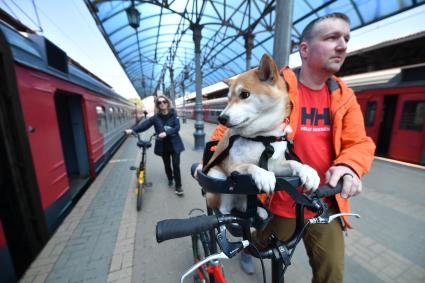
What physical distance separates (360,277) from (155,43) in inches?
795

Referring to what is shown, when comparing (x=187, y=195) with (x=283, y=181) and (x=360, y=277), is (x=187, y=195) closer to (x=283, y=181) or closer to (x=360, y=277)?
(x=360, y=277)

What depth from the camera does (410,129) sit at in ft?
22.0

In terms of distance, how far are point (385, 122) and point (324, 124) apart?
9.59m

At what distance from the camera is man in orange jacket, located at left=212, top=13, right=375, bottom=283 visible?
132 cm

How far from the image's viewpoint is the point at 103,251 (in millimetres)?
2914

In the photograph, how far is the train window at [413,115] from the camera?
630cm

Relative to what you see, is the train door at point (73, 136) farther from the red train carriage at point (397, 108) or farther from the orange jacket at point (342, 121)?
the red train carriage at point (397, 108)

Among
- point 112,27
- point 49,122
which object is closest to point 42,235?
point 49,122

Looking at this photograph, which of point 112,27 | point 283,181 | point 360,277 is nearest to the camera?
point 283,181

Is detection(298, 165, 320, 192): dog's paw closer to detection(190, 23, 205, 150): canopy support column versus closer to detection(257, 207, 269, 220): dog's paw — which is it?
detection(257, 207, 269, 220): dog's paw

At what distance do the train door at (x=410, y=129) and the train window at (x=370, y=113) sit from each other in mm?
926

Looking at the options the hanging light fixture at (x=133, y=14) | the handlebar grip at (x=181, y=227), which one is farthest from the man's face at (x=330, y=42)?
the hanging light fixture at (x=133, y=14)

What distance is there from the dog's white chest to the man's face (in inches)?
26.2

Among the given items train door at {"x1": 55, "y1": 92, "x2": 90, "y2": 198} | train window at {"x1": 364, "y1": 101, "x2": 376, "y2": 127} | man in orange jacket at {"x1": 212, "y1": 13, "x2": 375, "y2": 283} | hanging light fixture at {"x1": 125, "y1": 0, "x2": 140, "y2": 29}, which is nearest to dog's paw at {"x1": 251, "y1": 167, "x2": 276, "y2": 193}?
man in orange jacket at {"x1": 212, "y1": 13, "x2": 375, "y2": 283}
